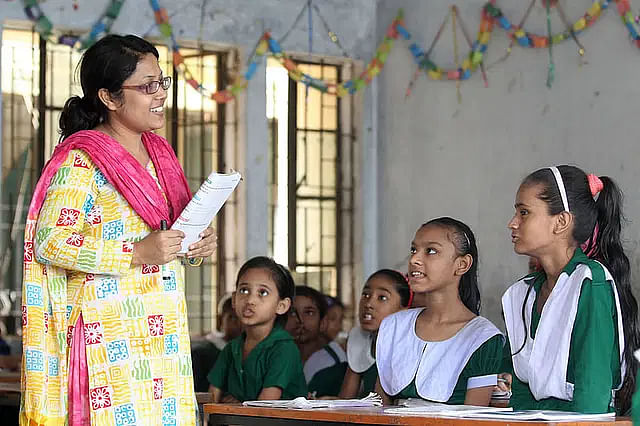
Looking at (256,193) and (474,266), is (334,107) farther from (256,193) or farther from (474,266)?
(474,266)

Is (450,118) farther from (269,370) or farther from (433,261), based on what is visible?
→ (433,261)

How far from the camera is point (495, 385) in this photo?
3570 millimetres

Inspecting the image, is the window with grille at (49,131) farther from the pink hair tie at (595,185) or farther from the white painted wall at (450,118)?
the pink hair tie at (595,185)

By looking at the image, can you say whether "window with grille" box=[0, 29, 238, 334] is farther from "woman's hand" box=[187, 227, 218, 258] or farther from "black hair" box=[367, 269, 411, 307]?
"woman's hand" box=[187, 227, 218, 258]

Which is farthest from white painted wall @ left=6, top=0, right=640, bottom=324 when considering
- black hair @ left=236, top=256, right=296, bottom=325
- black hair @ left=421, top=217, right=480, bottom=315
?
black hair @ left=421, top=217, right=480, bottom=315

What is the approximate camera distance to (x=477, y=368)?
3.58 metres

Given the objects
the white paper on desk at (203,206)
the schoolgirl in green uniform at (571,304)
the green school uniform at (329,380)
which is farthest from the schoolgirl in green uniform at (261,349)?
the white paper on desk at (203,206)

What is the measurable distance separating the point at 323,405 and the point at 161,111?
88cm

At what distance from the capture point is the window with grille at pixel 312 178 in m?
6.56

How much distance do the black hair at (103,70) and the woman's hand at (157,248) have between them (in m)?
0.39

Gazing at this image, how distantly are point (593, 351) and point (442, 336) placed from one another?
0.80 meters

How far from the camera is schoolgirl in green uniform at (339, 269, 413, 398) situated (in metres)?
4.70

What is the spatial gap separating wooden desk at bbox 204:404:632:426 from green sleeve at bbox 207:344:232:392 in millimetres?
1484

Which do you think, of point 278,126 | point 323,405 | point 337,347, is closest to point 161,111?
point 323,405
